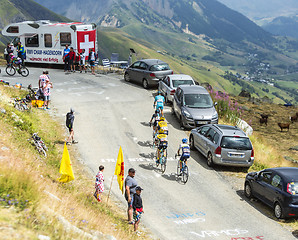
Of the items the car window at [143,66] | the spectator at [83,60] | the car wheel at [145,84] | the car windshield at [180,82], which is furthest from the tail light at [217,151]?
the spectator at [83,60]

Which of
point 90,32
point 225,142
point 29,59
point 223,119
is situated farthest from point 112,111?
point 29,59

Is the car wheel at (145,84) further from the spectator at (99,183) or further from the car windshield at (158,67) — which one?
the spectator at (99,183)

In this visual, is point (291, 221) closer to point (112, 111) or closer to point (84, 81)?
point (112, 111)

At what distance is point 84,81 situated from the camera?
30516mm

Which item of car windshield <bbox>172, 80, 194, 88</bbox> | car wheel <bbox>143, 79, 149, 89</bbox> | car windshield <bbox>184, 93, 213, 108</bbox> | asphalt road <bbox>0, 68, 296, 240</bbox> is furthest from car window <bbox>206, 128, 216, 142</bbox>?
car wheel <bbox>143, 79, 149, 89</bbox>

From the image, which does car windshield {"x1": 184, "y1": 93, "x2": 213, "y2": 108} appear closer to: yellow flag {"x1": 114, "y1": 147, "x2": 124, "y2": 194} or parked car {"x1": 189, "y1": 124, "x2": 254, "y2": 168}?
parked car {"x1": 189, "y1": 124, "x2": 254, "y2": 168}

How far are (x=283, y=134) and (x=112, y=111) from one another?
53.4 ft

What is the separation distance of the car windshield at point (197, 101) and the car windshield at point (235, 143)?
5.54m

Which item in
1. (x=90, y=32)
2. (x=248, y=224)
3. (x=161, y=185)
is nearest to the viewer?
(x=248, y=224)

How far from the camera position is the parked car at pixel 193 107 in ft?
68.7

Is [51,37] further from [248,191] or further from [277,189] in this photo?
[277,189]

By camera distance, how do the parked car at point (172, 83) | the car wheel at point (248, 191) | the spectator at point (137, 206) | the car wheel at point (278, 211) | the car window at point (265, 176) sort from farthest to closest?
the parked car at point (172, 83) < the car wheel at point (248, 191) < the car window at point (265, 176) < the car wheel at point (278, 211) < the spectator at point (137, 206)

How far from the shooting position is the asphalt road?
11570 millimetres

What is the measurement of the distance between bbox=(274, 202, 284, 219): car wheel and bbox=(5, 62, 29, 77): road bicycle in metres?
22.3
